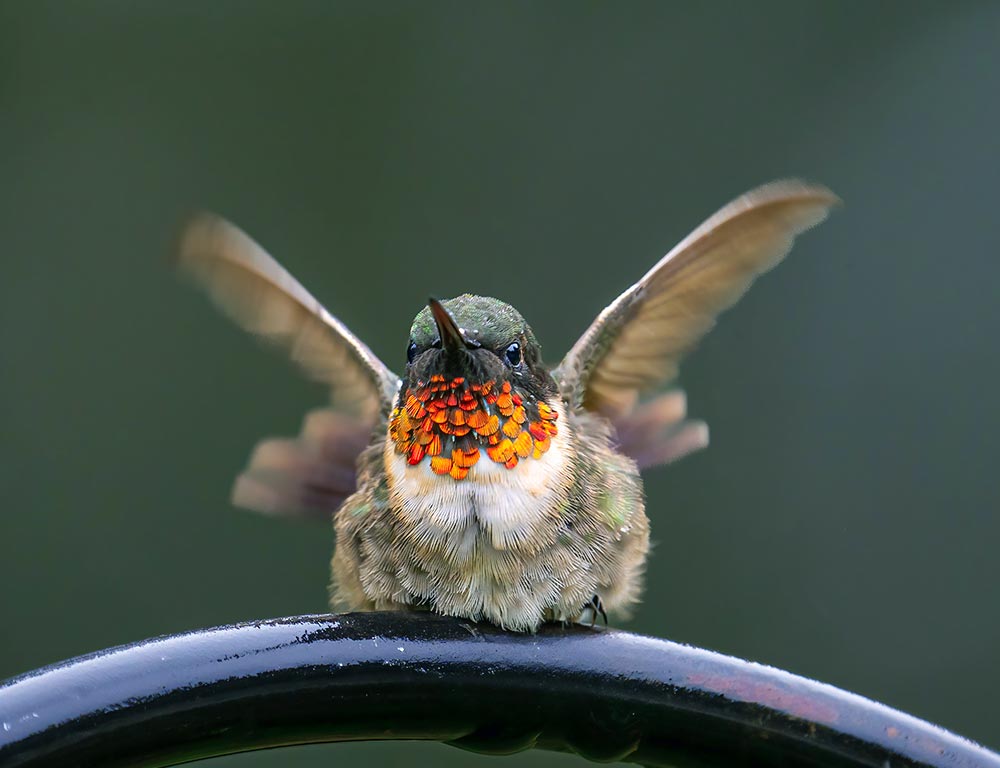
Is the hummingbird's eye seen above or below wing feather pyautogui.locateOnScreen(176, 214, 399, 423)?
below

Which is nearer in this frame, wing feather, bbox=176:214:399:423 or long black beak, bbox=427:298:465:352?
long black beak, bbox=427:298:465:352

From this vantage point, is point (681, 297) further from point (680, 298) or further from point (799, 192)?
point (799, 192)

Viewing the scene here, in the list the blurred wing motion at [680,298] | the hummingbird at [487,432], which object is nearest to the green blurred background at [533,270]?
the hummingbird at [487,432]

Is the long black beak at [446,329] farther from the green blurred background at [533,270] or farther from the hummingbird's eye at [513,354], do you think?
the green blurred background at [533,270]

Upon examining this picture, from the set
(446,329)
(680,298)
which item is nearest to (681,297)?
(680,298)

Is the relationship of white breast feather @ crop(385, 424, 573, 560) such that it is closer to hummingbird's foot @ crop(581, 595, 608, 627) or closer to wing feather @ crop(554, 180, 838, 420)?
hummingbird's foot @ crop(581, 595, 608, 627)

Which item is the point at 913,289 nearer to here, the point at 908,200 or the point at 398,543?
the point at 908,200

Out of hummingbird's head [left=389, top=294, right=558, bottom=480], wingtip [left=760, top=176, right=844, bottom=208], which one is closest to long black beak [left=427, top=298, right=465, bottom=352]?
hummingbird's head [left=389, top=294, right=558, bottom=480]

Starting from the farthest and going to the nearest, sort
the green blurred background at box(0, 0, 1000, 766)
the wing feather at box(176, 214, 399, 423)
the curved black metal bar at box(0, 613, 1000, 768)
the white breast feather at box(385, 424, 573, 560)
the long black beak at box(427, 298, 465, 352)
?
the green blurred background at box(0, 0, 1000, 766) < the wing feather at box(176, 214, 399, 423) < the white breast feather at box(385, 424, 573, 560) < the long black beak at box(427, 298, 465, 352) < the curved black metal bar at box(0, 613, 1000, 768)
